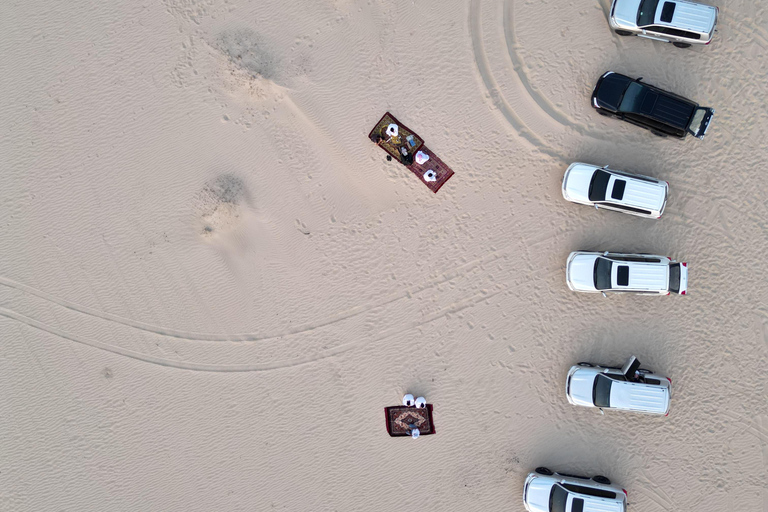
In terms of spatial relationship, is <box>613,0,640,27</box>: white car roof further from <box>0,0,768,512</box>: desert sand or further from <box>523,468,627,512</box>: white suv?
<box>523,468,627,512</box>: white suv

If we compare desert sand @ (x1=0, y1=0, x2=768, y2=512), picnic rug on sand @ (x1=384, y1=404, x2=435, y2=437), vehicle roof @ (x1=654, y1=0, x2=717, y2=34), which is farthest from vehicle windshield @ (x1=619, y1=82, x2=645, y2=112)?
picnic rug on sand @ (x1=384, y1=404, x2=435, y2=437)

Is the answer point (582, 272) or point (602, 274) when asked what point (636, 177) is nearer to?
point (602, 274)

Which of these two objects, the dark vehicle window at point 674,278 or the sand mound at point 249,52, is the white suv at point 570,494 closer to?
the dark vehicle window at point 674,278

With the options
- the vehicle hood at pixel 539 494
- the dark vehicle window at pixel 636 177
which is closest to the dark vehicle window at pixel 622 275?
the dark vehicle window at pixel 636 177

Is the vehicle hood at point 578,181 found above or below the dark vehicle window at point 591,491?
above

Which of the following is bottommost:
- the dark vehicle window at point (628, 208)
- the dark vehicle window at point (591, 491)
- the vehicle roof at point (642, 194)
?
the dark vehicle window at point (591, 491)

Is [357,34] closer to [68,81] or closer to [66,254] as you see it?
[68,81]

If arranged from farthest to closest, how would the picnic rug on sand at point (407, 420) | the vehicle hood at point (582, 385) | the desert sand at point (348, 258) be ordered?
the picnic rug on sand at point (407, 420), the desert sand at point (348, 258), the vehicle hood at point (582, 385)

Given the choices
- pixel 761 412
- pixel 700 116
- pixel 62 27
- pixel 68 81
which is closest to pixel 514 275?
pixel 700 116

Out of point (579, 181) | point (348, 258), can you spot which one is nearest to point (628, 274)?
point (579, 181)
